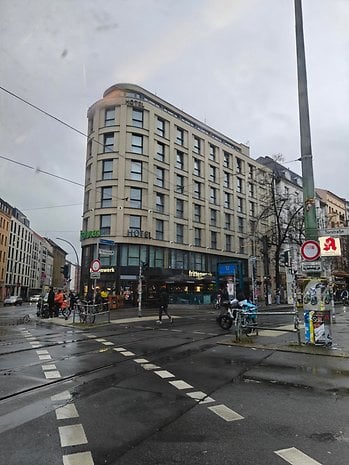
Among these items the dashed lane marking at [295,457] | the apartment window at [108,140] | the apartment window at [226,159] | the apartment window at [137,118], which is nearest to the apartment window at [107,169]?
the apartment window at [108,140]

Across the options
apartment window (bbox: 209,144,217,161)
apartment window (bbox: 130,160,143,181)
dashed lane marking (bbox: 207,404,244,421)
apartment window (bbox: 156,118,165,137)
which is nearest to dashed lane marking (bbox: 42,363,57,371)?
dashed lane marking (bbox: 207,404,244,421)

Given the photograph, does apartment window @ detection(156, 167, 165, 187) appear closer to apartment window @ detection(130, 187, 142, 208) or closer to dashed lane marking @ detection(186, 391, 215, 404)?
apartment window @ detection(130, 187, 142, 208)

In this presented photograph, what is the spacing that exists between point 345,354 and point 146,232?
33204 mm

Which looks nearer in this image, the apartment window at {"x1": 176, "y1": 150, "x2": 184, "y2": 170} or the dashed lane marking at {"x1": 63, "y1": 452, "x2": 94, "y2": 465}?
the dashed lane marking at {"x1": 63, "y1": 452, "x2": 94, "y2": 465}

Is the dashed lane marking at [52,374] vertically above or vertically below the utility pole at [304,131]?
below

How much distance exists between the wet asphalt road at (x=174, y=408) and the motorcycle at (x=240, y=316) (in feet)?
8.01

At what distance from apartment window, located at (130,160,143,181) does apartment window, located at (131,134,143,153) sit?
4.62 ft

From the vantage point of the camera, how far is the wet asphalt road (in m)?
3.94

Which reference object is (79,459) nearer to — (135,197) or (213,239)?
(135,197)

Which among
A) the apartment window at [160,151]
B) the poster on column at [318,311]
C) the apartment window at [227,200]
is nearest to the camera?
the poster on column at [318,311]

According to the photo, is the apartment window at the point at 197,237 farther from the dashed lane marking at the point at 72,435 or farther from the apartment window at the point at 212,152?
the dashed lane marking at the point at 72,435

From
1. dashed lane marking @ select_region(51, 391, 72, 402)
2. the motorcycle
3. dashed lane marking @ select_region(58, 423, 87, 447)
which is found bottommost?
dashed lane marking @ select_region(58, 423, 87, 447)

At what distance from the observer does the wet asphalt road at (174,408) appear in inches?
155

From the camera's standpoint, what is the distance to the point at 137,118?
4394 cm
